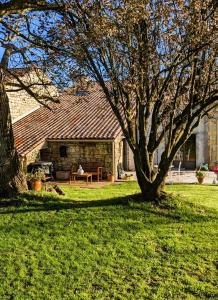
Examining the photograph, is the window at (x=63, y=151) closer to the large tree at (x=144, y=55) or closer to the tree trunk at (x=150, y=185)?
the large tree at (x=144, y=55)

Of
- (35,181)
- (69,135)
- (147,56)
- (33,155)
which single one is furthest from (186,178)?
(147,56)

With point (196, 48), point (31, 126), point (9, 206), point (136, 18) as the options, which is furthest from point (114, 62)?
point (31, 126)

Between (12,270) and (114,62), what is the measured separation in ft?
14.7

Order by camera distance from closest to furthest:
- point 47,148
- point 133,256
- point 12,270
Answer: point 12,270 → point 133,256 → point 47,148

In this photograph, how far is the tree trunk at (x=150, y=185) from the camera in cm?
825

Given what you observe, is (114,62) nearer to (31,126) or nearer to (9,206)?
(9,206)

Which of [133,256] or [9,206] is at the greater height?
[9,206]

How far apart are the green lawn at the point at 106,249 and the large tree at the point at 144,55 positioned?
121cm

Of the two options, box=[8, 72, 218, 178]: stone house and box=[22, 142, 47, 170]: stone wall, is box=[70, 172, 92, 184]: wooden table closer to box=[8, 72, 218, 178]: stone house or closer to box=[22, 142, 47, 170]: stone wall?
box=[8, 72, 218, 178]: stone house

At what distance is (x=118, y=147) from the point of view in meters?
21.8

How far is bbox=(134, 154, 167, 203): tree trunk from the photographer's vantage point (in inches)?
325

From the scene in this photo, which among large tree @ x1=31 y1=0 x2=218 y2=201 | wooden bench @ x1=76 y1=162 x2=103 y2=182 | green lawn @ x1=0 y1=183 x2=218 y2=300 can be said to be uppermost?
large tree @ x1=31 y1=0 x2=218 y2=201

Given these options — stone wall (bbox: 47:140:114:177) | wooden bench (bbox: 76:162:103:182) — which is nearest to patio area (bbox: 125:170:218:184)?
stone wall (bbox: 47:140:114:177)

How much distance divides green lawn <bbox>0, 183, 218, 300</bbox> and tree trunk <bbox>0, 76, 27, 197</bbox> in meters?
0.49
